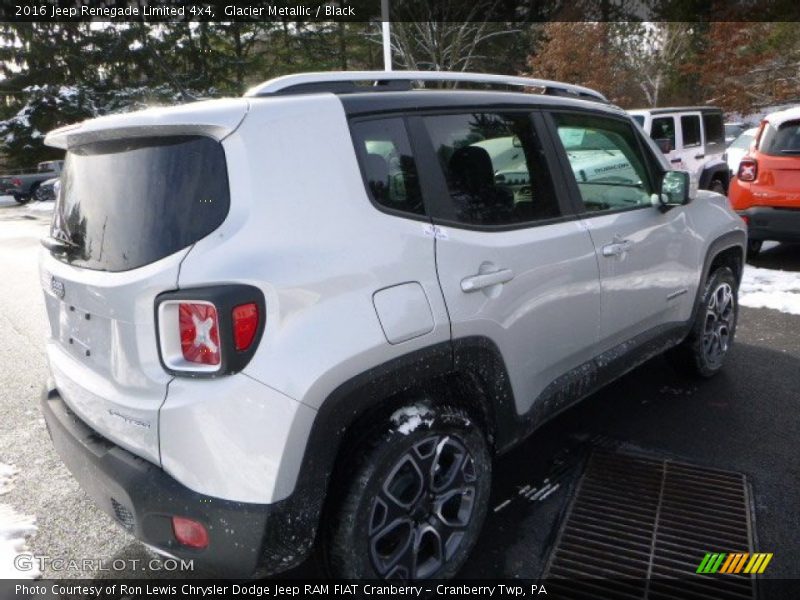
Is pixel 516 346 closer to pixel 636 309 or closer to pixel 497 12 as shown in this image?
pixel 636 309

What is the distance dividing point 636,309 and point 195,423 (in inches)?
93.3

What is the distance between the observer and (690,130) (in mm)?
11773

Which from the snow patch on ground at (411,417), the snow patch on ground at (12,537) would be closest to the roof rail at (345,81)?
the snow patch on ground at (411,417)

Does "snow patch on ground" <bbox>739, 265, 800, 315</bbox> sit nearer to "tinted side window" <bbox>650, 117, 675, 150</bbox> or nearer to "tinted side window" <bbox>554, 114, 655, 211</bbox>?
"tinted side window" <bbox>554, 114, 655, 211</bbox>

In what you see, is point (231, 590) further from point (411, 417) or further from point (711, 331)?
point (711, 331)

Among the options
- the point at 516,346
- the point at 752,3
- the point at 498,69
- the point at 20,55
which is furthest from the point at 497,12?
the point at 516,346

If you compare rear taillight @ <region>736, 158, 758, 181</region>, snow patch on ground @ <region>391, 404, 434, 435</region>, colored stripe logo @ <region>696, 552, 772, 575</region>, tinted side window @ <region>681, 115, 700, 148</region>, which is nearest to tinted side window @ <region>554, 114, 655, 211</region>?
snow patch on ground @ <region>391, 404, 434, 435</region>

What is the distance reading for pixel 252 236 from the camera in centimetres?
183

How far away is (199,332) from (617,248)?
81.5 inches

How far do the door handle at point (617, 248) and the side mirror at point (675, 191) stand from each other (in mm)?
421

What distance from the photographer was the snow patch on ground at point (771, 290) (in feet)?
19.3

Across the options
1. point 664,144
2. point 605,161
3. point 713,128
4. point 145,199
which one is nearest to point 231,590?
point 145,199

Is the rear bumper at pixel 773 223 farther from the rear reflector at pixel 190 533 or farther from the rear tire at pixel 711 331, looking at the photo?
the rear reflector at pixel 190 533

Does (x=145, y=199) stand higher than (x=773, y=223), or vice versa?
(x=145, y=199)
